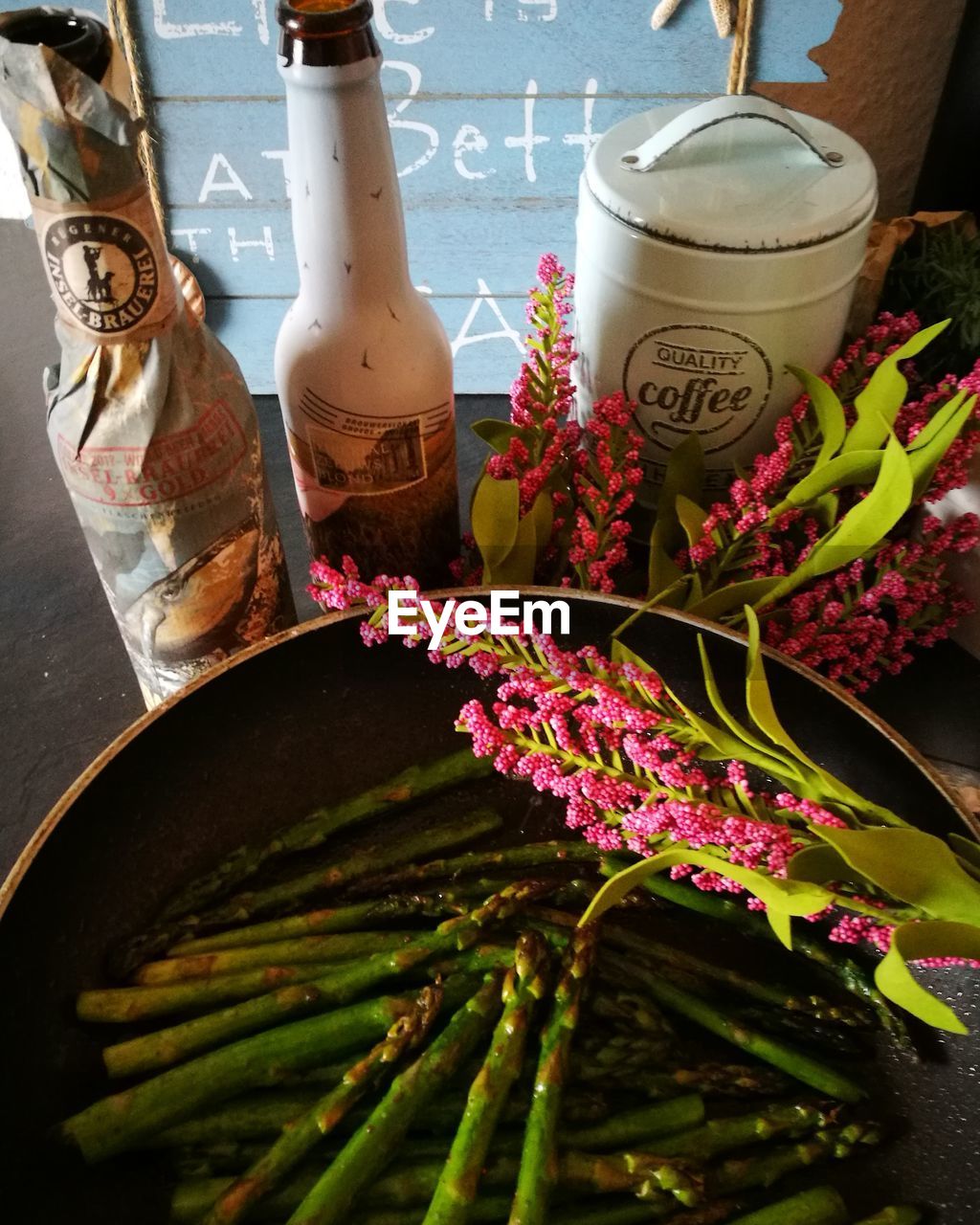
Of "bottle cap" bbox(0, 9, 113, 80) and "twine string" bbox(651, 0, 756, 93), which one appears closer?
"bottle cap" bbox(0, 9, 113, 80)

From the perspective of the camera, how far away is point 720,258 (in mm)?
595

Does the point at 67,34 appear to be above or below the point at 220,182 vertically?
above

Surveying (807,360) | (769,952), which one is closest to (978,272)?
(807,360)

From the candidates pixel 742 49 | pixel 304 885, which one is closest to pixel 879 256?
pixel 742 49

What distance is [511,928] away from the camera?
57cm

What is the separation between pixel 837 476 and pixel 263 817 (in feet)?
1.30

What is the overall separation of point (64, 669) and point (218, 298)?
1.28 ft

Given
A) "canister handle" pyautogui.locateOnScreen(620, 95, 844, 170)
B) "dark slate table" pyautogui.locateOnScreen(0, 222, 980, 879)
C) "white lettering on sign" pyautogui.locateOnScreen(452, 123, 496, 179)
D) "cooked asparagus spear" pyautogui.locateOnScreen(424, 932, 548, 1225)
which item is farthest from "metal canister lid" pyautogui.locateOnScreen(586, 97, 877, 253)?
"cooked asparagus spear" pyautogui.locateOnScreen(424, 932, 548, 1225)

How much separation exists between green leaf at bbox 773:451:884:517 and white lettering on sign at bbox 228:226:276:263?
0.56 m

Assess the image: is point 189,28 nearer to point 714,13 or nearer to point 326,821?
point 714,13

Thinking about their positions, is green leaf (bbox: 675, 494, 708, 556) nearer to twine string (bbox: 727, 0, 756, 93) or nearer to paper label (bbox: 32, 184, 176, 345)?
paper label (bbox: 32, 184, 176, 345)

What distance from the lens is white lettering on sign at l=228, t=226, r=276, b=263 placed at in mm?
895

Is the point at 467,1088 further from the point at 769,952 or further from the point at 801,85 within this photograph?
the point at 801,85

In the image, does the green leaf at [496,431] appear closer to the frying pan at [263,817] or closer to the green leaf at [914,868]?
the frying pan at [263,817]
